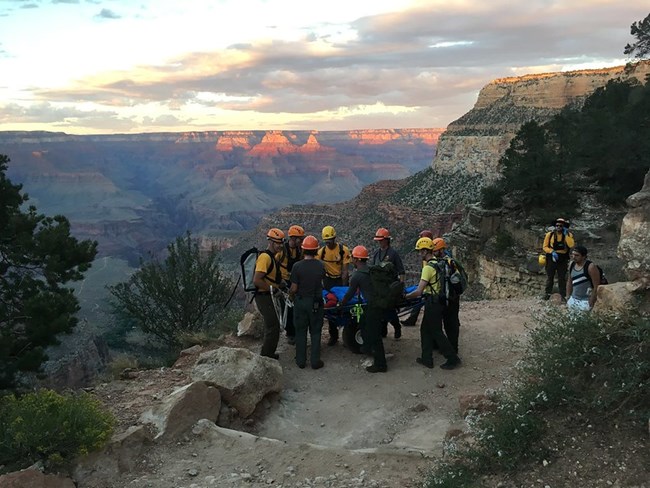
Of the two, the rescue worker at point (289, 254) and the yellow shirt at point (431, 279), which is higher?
the rescue worker at point (289, 254)

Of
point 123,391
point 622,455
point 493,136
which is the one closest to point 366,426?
point 622,455

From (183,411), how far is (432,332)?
350 centimetres

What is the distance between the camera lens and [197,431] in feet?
18.3

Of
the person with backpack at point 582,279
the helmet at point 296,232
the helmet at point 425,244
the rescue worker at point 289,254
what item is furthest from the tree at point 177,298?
the person with backpack at point 582,279

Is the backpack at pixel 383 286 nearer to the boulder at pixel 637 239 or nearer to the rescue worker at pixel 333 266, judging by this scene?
the rescue worker at pixel 333 266

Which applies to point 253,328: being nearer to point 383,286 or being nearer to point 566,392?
point 383,286

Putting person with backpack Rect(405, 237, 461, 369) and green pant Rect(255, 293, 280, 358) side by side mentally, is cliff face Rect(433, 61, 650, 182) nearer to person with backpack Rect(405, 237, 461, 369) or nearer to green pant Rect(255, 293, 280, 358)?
person with backpack Rect(405, 237, 461, 369)

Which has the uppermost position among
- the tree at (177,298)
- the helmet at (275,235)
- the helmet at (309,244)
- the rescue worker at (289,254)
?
the helmet at (275,235)

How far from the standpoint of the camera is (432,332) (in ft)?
23.9

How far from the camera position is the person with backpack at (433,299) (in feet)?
23.0

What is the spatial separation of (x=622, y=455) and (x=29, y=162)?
199 meters

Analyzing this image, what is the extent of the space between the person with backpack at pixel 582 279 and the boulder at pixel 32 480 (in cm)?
600

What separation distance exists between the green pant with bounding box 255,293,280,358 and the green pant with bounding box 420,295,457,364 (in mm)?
2107

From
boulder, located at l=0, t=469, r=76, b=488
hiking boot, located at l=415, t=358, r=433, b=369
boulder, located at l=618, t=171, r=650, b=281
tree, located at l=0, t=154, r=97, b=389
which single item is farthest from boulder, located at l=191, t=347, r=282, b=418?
tree, located at l=0, t=154, r=97, b=389
